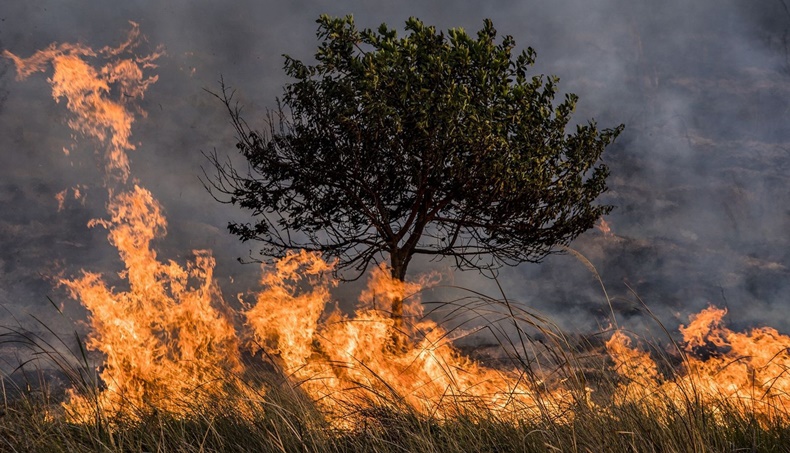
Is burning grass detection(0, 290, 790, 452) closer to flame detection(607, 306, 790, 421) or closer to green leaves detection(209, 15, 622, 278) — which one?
flame detection(607, 306, 790, 421)

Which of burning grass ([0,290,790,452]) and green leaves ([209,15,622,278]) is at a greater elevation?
green leaves ([209,15,622,278])

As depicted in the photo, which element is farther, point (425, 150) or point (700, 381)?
point (425, 150)

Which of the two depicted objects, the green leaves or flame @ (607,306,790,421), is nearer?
flame @ (607,306,790,421)

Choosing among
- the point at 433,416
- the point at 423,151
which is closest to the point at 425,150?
the point at 423,151

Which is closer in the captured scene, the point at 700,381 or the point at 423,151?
the point at 700,381

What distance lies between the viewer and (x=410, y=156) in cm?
1409

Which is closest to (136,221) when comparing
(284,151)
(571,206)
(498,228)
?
(284,151)

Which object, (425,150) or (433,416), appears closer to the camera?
(433,416)

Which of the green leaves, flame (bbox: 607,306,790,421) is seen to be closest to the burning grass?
flame (bbox: 607,306,790,421)

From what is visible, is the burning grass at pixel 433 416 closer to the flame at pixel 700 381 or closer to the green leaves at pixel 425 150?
the flame at pixel 700 381

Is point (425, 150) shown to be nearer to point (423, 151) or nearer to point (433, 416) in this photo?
point (423, 151)

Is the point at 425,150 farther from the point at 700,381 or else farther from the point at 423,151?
the point at 700,381

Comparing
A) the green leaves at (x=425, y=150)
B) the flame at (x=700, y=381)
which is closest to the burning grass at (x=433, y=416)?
the flame at (x=700, y=381)

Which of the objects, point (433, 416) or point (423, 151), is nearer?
point (433, 416)
